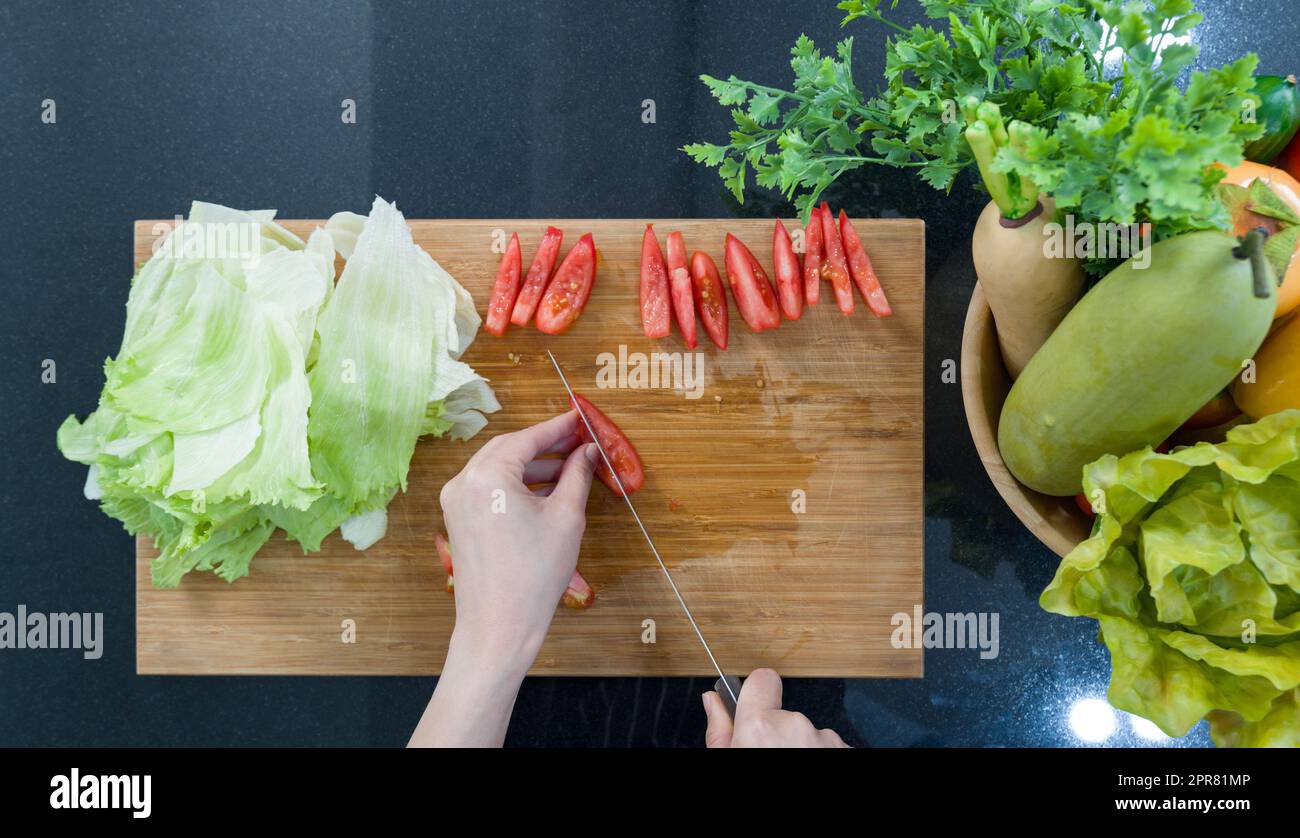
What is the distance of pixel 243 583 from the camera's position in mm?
1070

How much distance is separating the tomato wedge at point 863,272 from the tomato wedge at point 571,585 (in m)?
0.49

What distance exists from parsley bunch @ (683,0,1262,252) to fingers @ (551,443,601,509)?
0.36 metres

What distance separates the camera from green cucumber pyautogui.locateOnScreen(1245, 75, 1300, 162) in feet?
2.89

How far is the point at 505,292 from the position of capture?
1045 millimetres

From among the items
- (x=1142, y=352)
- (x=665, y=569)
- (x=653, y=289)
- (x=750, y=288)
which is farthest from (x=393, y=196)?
(x=1142, y=352)

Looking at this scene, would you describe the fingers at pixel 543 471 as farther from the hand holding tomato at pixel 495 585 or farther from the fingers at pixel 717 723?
the fingers at pixel 717 723

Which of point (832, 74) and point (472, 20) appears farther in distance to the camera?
point (472, 20)

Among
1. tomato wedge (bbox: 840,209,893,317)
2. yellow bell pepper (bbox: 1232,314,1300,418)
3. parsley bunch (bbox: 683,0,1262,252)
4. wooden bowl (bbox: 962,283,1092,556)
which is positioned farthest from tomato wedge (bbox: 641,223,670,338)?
yellow bell pepper (bbox: 1232,314,1300,418)

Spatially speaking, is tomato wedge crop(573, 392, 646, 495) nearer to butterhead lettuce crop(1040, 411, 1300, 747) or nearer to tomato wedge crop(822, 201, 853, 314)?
tomato wedge crop(822, 201, 853, 314)

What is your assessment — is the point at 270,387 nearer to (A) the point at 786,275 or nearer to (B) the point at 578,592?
(B) the point at 578,592

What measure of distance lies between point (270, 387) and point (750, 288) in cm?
57

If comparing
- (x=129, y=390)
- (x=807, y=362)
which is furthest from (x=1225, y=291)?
(x=129, y=390)

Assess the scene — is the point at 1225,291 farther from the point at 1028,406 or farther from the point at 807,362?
the point at 807,362

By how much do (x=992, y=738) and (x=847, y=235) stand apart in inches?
27.7
